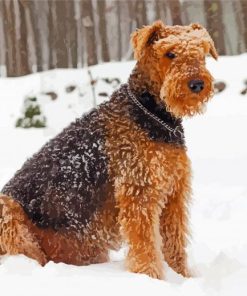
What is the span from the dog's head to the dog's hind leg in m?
1.31

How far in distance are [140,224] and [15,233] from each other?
2.88 feet

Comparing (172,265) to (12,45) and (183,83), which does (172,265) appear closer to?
(183,83)

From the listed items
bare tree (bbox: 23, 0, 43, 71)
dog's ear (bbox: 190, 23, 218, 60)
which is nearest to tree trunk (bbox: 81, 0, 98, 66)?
bare tree (bbox: 23, 0, 43, 71)

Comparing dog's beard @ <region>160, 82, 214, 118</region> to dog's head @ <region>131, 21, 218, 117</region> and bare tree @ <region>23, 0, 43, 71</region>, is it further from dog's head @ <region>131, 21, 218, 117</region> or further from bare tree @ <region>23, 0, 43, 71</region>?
bare tree @ <region>23, 0, 43, 71</region>

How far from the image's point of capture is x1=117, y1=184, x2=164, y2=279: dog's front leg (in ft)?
14.0

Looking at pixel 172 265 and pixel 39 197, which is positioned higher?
pixel 39 197

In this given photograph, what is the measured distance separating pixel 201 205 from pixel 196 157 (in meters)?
3.22

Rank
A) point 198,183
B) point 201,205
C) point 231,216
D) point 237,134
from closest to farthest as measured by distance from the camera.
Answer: point 231,216 → point 201,205 → point 198,183 → point 237,134

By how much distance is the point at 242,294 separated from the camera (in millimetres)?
3674

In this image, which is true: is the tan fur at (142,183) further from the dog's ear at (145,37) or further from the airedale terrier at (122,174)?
the dog's ear at (145,37)

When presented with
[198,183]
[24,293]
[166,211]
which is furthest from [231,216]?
[24,293]

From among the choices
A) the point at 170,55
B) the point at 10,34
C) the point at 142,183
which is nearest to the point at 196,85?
the point at 170,55

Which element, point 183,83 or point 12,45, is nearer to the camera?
point 183,83

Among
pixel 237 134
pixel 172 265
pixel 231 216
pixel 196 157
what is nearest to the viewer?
pixel 172 265
